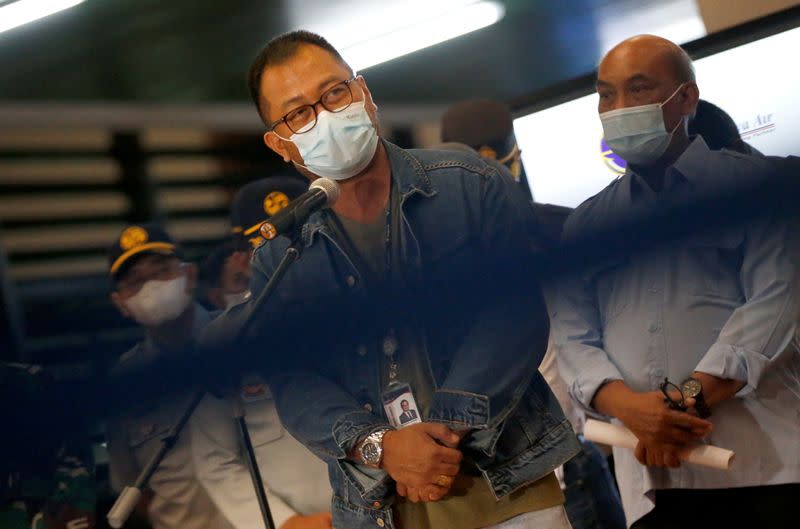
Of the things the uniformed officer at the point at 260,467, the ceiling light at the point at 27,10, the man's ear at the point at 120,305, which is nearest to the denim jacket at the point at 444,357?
the uniformed officer at the point at 260,467

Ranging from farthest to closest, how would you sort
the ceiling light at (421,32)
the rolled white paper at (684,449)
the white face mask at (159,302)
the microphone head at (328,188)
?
1. the ceiling light at (421,32)
2. the white face mask at (159,302)
3. the rolled white paper at (684,449)
4. the microphone head at (328,188)

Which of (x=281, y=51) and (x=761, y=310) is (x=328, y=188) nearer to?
(x=281, y=51)

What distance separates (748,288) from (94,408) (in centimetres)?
110

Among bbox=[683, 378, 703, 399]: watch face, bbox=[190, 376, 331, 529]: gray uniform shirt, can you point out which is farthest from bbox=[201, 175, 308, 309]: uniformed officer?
bbox=[683, 378, 703, 399]: watch face

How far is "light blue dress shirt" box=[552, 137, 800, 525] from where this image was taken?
5.38 ft

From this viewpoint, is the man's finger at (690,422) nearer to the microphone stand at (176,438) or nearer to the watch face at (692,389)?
the watch face at (692,389)

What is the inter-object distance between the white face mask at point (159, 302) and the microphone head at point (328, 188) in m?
0.57

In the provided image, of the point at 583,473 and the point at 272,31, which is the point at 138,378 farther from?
the point at 272,31

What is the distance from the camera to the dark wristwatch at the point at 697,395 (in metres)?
1.67

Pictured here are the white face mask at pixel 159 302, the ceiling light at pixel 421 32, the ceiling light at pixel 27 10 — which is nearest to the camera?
the white face mask at pixel 159 302

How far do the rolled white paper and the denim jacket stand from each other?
270mm

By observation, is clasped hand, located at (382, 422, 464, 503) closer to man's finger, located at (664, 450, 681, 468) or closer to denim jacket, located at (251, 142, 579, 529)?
denim jacket, located at (251, 142, 579, 529)

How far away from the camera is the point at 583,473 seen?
2314 millimetres

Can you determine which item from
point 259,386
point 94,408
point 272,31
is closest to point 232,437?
point 259,386
